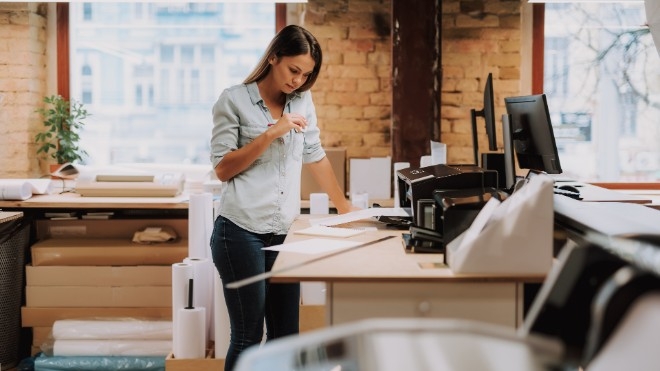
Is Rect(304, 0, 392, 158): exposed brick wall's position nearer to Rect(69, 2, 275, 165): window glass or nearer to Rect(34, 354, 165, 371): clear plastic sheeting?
Rect(69, 2, 275, 165): window glass

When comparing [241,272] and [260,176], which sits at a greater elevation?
[260,176]

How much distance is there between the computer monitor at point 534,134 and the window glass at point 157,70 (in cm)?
269

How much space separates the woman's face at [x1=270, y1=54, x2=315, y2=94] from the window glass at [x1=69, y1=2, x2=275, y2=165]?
285 cm

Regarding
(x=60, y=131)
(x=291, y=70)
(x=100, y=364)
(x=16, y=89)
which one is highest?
(x=16, y=89)

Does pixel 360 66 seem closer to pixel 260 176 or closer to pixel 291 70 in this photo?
pixel 291 70

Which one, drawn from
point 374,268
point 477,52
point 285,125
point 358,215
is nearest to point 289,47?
point 285,125

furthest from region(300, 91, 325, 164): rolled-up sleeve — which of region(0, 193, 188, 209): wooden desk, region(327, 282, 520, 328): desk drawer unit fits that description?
region(0, 193, 188, 209): wooden desk

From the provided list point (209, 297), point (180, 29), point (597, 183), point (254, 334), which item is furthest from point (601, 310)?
point (180, 29)

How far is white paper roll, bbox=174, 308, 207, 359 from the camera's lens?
3.55m

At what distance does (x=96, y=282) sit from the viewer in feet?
13.8

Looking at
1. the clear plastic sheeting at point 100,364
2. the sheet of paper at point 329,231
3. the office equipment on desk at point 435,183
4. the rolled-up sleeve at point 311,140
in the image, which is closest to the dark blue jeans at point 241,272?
the sheet of paper at point 329,231

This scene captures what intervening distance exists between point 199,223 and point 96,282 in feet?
2.74

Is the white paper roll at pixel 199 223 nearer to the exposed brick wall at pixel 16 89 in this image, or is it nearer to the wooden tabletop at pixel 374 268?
the wooden tabletop at pixel 374 268

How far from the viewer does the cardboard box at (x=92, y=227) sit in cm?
436
